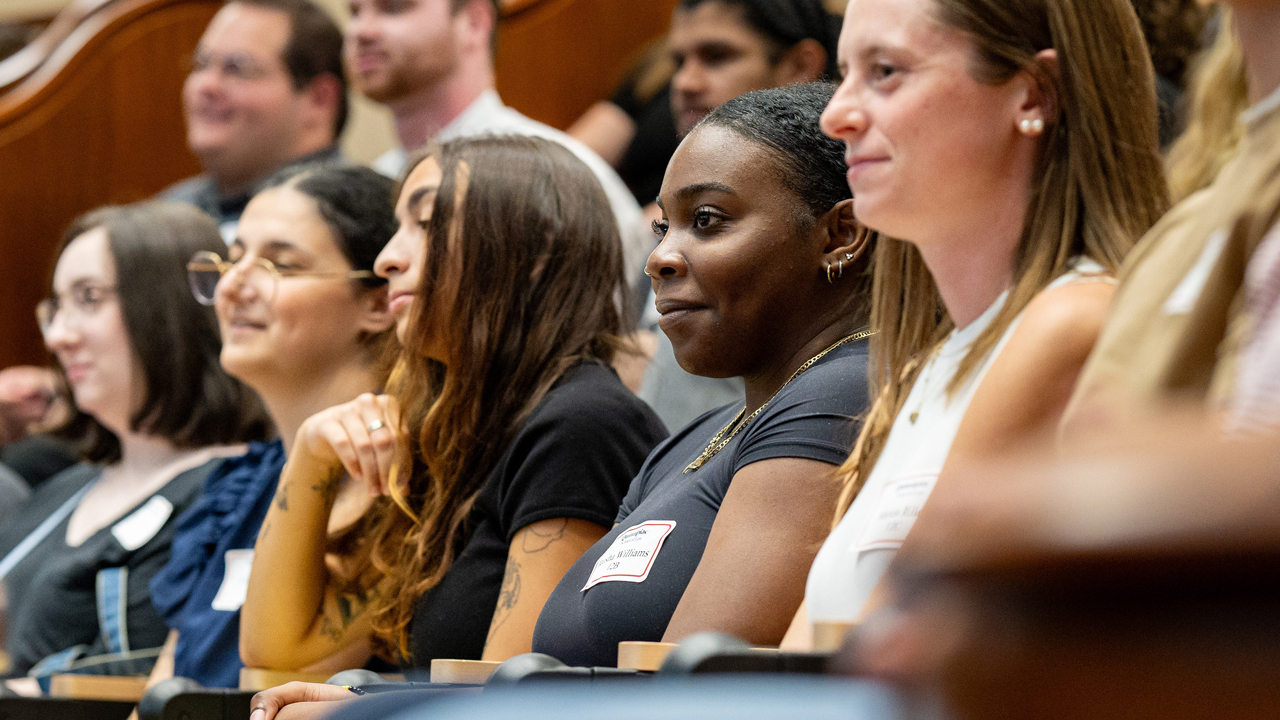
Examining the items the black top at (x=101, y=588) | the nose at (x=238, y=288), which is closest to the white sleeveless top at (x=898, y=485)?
the nose at (x=238, y=288)

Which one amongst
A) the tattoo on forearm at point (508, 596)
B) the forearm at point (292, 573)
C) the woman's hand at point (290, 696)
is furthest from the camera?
the forearm at point (292, 573)

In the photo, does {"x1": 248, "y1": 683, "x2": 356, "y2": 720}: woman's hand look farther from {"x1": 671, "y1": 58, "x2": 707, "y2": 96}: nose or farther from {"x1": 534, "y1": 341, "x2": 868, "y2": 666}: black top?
{"x1": 671, "y1": 58, "x2": 707, "y2": 96}: nose

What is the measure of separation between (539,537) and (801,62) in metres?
1.53

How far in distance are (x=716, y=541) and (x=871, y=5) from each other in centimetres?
53

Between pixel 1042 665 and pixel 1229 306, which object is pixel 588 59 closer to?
pixel 1229 306

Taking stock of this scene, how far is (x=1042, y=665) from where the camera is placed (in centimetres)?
45

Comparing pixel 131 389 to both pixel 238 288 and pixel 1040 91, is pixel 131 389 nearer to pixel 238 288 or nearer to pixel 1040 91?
pixel 238 288

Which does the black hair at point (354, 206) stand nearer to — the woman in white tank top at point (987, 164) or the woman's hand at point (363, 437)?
the woman's hand at point (363, 437)

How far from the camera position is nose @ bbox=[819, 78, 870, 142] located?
1.20 metres

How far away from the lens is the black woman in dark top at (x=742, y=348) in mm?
1423

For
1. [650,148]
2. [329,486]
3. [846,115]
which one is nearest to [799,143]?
[846,115]

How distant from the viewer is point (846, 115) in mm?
1202

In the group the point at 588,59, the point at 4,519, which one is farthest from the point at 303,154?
the point at 4,519

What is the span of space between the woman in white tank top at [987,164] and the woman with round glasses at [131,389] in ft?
6.05
